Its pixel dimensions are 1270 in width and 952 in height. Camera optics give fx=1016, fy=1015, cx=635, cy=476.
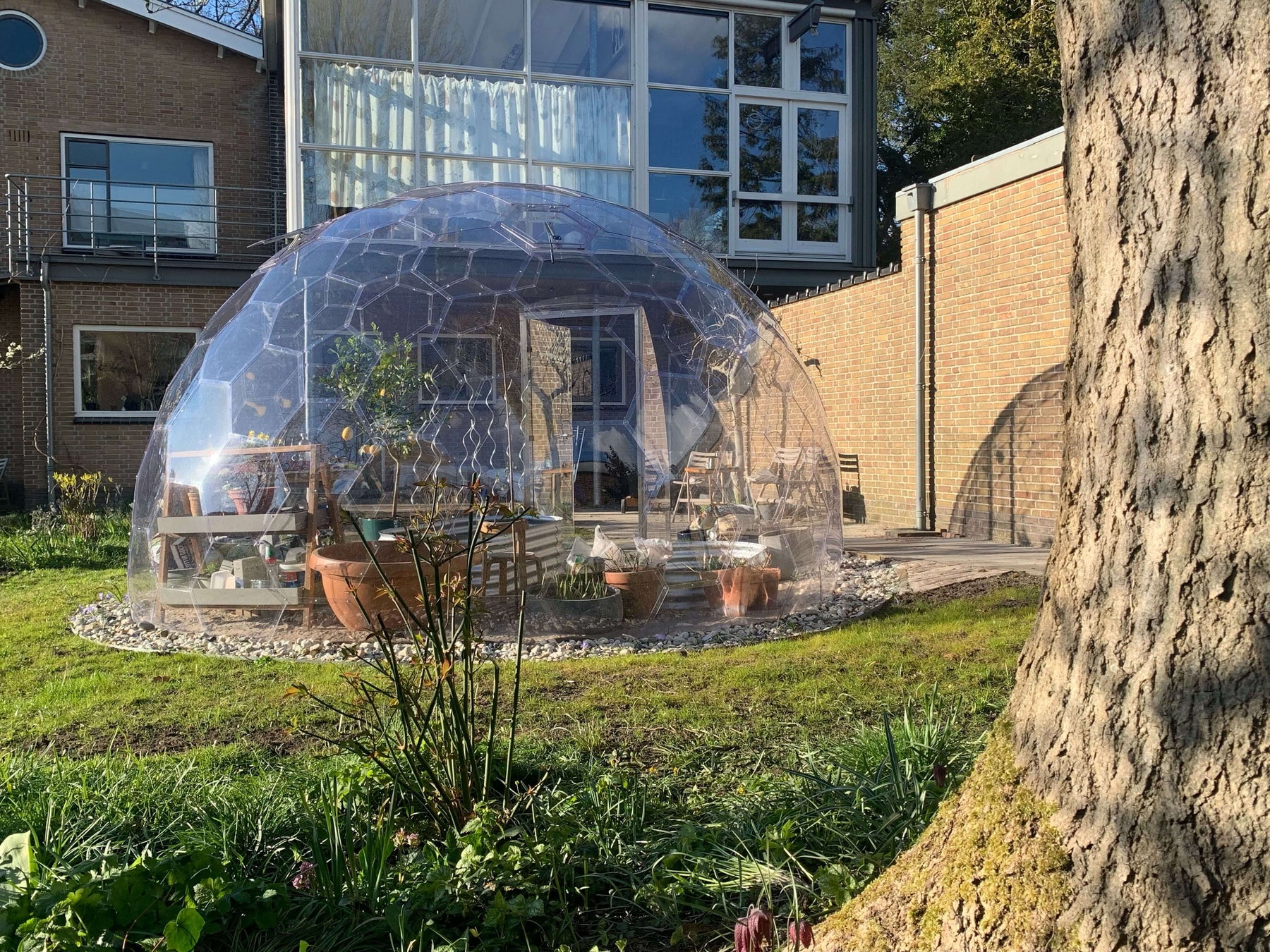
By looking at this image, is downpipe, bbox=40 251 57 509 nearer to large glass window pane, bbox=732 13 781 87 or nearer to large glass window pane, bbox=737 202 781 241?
large glass window pane, bbox=737 202 781 241

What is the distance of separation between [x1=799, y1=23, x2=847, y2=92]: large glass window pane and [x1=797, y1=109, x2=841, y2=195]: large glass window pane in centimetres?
47

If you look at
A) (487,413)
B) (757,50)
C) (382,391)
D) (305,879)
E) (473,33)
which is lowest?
(305,879)

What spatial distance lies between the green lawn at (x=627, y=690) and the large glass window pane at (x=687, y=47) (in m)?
12.5

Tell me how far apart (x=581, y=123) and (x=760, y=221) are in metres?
3.53

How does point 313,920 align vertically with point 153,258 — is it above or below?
below

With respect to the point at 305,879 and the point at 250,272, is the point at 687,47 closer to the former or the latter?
the point at 250,272

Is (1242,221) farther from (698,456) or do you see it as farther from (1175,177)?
(698,456)

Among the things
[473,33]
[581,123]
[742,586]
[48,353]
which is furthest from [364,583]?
[473,33]

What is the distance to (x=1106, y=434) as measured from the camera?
1888 mm

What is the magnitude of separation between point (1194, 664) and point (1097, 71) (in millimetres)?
1106

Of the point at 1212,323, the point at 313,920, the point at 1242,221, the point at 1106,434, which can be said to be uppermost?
the point at 1242,221

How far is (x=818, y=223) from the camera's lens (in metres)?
17.9

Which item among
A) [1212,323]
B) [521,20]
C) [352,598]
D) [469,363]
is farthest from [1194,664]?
[521,20]

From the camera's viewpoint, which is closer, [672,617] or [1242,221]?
[1242,221]
